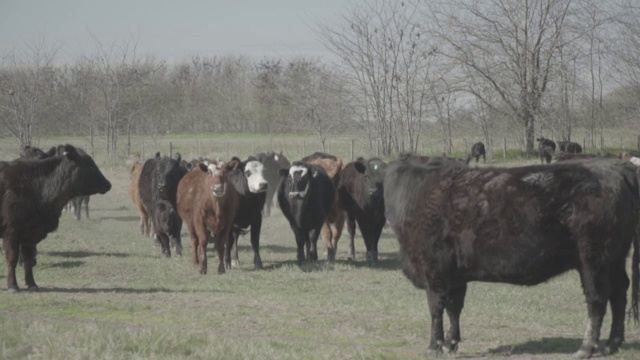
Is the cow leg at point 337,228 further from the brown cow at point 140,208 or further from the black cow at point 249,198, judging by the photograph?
the brown cow at point 140,208

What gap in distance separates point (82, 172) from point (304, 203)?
13.9 ft

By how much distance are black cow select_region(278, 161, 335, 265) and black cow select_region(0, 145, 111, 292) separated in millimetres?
4032

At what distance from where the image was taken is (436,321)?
315 inches

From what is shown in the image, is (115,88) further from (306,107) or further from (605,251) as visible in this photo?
(605,251)

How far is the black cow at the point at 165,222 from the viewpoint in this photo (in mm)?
17094

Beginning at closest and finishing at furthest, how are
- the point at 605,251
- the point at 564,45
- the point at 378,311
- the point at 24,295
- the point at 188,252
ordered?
the point at 605,251 < the point at 378,311 < the point at 24,295 < the point at 188,252 < the point at 564,45

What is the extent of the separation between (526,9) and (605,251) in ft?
101

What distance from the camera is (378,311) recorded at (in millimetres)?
10422

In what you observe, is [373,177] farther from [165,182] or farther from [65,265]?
[65,265]

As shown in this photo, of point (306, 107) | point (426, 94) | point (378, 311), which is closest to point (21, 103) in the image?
point (306, 107)

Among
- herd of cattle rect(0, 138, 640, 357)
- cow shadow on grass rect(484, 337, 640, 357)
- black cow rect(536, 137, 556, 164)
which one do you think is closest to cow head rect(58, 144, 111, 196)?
herd of cattle rect(0, 138, 640, 357)

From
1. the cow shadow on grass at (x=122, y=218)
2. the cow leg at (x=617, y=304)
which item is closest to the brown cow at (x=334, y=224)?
the cow leg at (x=617, y=304)

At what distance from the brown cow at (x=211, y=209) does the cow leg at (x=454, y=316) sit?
6.87 m

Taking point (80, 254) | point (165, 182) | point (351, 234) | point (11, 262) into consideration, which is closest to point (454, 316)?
point (11, 262)
